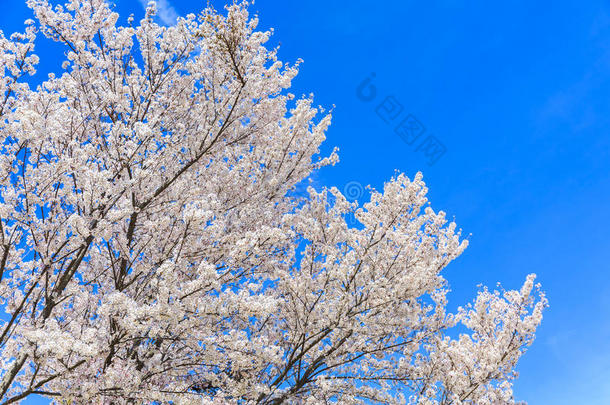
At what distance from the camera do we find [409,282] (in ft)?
25.9

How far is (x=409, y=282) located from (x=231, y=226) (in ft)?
12.2

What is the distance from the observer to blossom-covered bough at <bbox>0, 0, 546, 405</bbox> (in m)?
6.04

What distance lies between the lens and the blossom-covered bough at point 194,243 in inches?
238

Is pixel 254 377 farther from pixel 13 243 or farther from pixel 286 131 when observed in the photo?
pixel 286 131

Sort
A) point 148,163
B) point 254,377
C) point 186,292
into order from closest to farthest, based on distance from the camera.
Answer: point 186,292 → point 148,163 → point 254,377

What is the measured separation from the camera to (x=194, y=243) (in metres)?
7.51

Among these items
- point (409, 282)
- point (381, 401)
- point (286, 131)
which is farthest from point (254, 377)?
point (286, 131)

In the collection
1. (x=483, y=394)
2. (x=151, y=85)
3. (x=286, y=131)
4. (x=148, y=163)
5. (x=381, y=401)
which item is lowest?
(x=381, y=401)

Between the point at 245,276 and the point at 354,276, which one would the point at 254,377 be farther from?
the point at 354,276

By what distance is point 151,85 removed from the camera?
8.01 meters

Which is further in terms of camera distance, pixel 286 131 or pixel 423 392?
Result: pixel 286 131

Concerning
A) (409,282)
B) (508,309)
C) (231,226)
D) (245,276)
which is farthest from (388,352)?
(508,309)

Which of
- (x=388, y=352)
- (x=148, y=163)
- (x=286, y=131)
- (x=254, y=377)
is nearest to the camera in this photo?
(x=148, y=163)

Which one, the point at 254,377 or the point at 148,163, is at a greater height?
the point at 148,163
